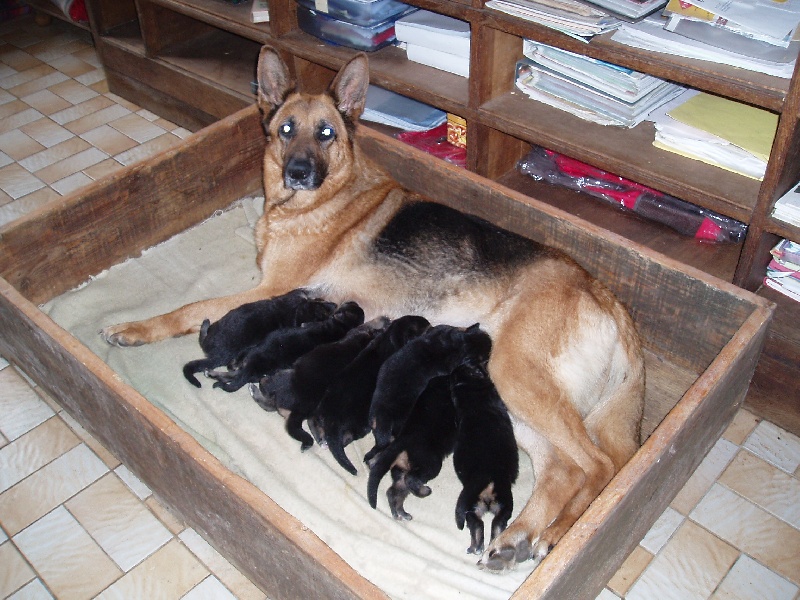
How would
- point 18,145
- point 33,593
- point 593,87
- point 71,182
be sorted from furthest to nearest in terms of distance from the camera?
1. point 18,145
2. point 71,182
3. point 593,87
4. point 33,593

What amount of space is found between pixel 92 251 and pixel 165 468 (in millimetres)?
1457

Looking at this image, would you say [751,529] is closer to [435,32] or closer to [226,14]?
[435,32]

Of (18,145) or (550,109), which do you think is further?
(18,145)

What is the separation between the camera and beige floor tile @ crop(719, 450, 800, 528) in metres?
2.75

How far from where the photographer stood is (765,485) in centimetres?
283

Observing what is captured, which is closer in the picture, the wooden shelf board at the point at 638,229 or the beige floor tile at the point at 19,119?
the wooden shelf board at the point at 638,229

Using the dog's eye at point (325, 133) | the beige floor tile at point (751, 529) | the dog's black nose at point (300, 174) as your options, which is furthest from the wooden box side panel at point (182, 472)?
the beige floor tile at point (751, 529)

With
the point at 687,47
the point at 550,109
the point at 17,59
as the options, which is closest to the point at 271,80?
the point at 550,109

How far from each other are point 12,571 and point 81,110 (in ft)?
11.7

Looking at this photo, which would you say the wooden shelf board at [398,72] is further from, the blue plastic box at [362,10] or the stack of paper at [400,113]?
the stack of paper at [400,113]

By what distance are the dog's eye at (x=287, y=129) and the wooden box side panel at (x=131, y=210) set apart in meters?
0.66

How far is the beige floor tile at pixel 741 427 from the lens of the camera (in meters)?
3.01

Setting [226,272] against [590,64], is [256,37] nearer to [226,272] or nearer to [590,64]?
[226,272]

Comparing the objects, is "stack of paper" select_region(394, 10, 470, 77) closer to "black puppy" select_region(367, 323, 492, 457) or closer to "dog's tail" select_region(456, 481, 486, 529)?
"black puppy" select_region(367, 323, 492, 457)
